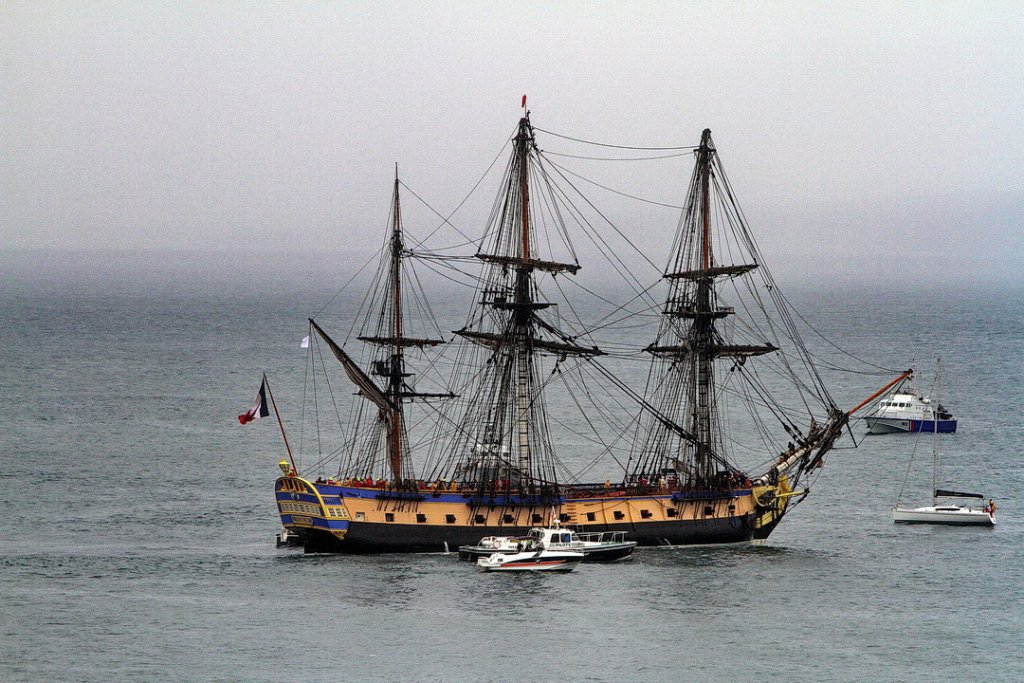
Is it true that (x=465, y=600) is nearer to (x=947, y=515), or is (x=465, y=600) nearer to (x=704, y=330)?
(x=704, y=330)

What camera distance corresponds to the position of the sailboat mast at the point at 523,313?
9781cm

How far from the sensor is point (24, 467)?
123 m

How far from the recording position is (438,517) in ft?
309

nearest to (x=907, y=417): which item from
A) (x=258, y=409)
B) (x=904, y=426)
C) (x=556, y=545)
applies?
(x=904, y=426)

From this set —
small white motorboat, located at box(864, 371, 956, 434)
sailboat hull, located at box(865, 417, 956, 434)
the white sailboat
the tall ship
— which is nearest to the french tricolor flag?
the tall ship

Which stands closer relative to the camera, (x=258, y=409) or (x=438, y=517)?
(x=438, y=517)

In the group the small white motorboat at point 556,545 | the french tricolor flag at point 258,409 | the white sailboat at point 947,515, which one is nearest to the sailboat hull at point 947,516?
the white sailboat at point 947,515

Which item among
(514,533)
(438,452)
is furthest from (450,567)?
(438,452)

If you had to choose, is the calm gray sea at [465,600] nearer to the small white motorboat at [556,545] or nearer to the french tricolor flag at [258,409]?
the small white motorboat at [556,545]

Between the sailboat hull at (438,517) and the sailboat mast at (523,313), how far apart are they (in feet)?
12.6

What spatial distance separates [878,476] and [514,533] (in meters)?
39.9

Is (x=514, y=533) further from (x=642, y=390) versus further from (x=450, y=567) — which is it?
(x=642, y=390)

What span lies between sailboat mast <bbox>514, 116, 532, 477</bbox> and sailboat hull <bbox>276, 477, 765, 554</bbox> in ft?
12.6

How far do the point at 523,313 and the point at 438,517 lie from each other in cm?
1474
